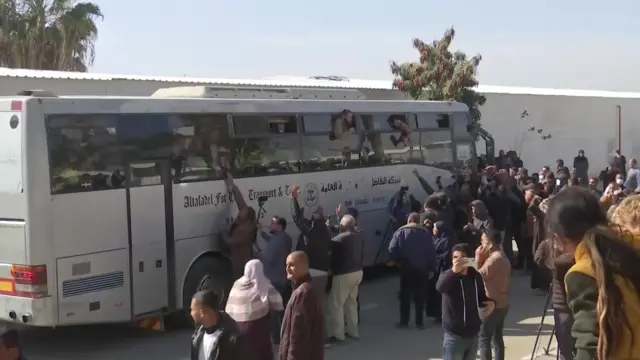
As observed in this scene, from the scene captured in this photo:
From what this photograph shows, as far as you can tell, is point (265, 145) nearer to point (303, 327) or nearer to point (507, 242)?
point (507, 242)

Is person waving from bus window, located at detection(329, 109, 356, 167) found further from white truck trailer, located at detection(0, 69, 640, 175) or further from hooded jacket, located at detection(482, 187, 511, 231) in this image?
white truck trailer, located at detection(0, 69, 640, 175)

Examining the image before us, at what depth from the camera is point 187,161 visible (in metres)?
10.6

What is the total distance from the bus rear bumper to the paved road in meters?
1.04

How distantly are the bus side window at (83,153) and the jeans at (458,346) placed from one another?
455 centimetres

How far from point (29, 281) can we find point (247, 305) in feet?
10.8

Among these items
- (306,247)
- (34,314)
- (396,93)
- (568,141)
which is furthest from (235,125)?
(568,141)

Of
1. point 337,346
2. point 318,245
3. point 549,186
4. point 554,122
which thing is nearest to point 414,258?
point 318,245

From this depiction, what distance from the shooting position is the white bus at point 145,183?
887 cm

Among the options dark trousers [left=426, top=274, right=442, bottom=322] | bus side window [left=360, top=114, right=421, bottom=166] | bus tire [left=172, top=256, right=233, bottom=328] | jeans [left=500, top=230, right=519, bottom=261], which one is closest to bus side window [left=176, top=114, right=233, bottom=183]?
bus tire [left=172, top=256, right=233, bottom=328]

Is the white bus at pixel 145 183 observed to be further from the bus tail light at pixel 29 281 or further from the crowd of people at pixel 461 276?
the crowd of people at pixel 461 276

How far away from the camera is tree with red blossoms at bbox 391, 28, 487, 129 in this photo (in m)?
26.4

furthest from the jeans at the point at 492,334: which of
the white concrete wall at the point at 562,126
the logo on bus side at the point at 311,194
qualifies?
the white concrete wall at the point at 562,126

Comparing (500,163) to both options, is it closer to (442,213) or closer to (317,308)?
(442,213)

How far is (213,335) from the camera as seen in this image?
5180 millimetres
